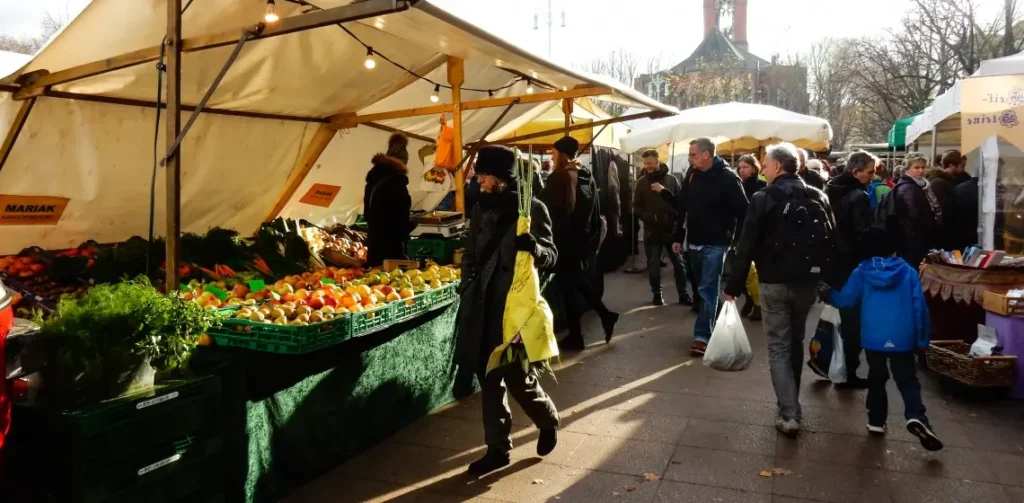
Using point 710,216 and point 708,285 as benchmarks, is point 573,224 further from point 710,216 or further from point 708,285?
point 708,285

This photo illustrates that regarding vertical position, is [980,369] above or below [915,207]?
below

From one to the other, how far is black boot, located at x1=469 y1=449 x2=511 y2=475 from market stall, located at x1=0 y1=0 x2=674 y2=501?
78cm

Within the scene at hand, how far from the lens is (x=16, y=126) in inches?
195

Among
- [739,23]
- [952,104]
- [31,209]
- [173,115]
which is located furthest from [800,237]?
[739,23]

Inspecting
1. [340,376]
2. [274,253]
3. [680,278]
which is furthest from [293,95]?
[680,278]

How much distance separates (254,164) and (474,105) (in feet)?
7.59

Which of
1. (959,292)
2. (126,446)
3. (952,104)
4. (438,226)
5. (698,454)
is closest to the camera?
(126,446)

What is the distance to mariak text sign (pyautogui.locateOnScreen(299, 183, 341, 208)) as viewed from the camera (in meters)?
8.30

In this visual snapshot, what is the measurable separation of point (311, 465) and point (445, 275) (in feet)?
6.31

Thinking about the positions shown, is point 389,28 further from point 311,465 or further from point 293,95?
point 311,465

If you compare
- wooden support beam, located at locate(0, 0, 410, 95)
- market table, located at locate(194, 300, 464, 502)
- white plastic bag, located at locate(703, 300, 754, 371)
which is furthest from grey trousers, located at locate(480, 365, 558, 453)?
wooden support beam, located at locate(0, 0, 410, 95)

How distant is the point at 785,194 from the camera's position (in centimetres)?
460

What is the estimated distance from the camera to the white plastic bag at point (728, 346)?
4.91 metres

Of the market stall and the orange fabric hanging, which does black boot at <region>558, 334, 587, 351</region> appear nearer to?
the market stall
